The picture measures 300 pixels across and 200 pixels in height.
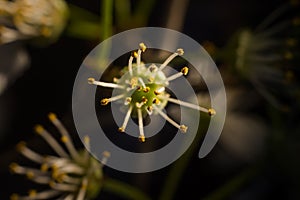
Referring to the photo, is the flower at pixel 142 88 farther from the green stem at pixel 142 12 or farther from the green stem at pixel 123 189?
the green stem at pixel 142 12

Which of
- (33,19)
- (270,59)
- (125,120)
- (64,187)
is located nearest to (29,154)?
(64,187)

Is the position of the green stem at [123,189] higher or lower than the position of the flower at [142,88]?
lower

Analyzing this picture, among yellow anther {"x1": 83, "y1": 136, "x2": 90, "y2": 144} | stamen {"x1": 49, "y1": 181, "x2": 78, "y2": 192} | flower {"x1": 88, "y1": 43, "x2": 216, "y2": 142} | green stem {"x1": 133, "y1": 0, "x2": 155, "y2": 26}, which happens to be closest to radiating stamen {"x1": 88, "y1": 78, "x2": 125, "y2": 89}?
flower {"x1": 88, "y1": 43, "x2": 216, "y2": 142}

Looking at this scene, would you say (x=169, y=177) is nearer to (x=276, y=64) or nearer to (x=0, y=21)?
(x=276, y=64)

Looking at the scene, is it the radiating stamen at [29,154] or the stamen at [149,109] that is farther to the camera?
the radiating stamen at [29,154]

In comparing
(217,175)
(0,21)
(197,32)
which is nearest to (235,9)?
(197,32)

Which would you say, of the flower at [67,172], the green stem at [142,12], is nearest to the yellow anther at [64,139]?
the flower at [67,172]

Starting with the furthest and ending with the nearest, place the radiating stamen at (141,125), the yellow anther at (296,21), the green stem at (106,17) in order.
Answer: the yellow anther at (296,21) < the green stem at (106,17) < the radiating stamen at (141,125)

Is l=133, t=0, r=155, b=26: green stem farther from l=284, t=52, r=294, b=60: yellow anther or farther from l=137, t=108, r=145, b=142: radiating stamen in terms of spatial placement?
l=137, t=108, r=145, b=142: radiating stamen
